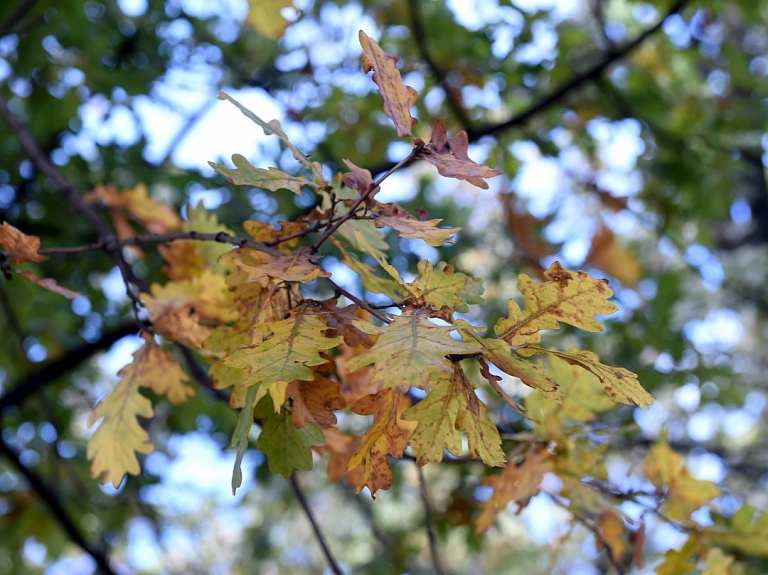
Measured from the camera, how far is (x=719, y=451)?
273 centimetres

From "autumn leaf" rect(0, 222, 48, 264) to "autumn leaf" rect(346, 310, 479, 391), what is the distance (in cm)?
42

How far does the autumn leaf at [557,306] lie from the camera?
628mm

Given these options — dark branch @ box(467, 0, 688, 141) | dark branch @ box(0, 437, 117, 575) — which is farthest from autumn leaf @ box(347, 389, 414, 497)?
dark branch @ box(467, 0, 688, 141)

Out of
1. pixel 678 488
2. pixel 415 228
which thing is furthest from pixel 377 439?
pixel 678 488

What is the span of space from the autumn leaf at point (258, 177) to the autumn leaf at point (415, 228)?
8 centimetres

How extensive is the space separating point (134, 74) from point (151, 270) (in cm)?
51

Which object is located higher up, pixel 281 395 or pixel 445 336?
pixel 445 336

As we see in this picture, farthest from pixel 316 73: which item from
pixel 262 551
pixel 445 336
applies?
pixel 262 551

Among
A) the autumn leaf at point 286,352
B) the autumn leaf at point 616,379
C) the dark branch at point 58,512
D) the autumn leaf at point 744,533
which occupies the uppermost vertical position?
the autumn leaf at point 286,352

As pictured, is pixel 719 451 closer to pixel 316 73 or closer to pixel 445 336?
pixel 316 73

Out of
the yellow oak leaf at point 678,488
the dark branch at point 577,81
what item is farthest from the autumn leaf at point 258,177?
the dark branch at point 577,81

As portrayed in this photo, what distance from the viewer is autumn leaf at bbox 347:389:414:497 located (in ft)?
2.02

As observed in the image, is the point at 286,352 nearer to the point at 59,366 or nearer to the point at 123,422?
the point at 123,422

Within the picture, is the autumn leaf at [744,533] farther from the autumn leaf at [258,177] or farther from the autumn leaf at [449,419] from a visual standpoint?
the autumn leaf at [258,177]
